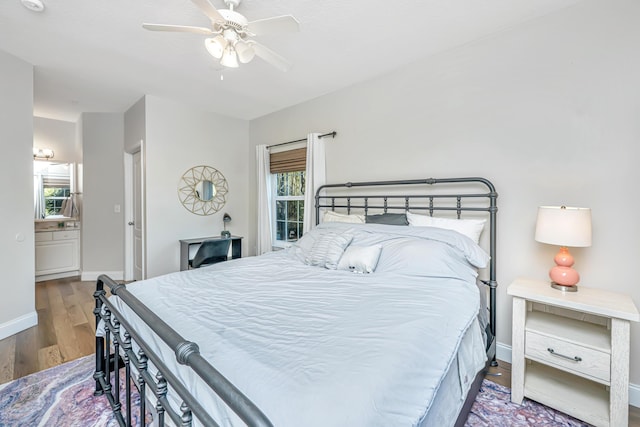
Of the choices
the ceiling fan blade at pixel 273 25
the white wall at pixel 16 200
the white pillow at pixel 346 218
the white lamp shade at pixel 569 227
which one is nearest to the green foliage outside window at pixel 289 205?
A: the white pillow at pixel 346 218

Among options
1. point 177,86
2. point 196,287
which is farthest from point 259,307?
point 177,86

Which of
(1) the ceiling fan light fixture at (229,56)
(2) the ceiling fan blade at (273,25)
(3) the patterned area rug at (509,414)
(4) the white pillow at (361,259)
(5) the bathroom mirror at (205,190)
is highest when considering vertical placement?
(2) the ceiling fan blade at (273,25)

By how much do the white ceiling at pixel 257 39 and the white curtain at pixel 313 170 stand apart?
59cm

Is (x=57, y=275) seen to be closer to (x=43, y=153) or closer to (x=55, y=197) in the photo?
(x=55, y=197)

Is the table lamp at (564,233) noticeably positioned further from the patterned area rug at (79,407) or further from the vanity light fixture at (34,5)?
the vanity light fixture at (34,5)

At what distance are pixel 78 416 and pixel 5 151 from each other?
2.51 metres

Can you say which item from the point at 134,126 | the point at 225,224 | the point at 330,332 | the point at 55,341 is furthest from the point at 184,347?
the point at 134,126

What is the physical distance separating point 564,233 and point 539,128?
31.9 inches

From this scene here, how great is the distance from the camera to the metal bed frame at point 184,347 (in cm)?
76

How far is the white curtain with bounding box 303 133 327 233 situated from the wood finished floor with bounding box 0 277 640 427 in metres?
2.37

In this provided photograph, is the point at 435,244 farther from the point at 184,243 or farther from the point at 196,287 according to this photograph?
the point at 184,243

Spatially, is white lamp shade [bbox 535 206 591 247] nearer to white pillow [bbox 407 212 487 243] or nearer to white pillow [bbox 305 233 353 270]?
white pillow [bbox 407 212 487 243]

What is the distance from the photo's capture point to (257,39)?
237 centimetres

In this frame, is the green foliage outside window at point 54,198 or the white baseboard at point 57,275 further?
the green foliage outside window at point 54,198
